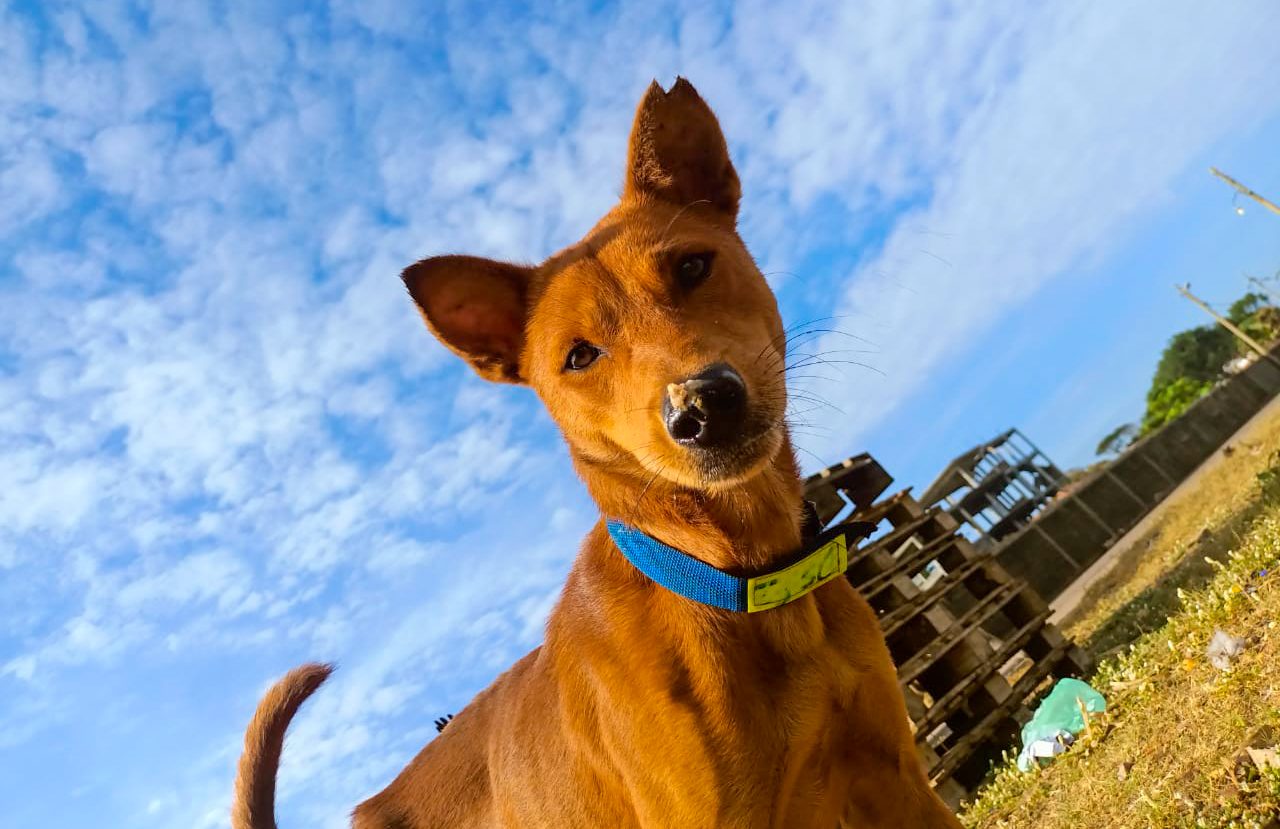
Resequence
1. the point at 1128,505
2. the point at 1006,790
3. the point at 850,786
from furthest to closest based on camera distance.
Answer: the point at 1128,505 → the point at 1006,790 → the point at 850,786

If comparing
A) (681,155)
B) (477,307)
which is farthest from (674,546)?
(681,155)

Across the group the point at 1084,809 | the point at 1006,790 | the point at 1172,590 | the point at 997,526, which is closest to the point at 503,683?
the point at 1084,809

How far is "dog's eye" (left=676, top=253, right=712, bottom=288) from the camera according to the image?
3195 mm

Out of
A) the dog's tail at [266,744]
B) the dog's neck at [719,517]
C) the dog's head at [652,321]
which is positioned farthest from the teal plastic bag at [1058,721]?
the dog's tail at [266,744]

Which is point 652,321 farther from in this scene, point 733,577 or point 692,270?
point 733,577

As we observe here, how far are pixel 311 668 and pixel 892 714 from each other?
299 cm

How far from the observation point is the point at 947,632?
8000 mm

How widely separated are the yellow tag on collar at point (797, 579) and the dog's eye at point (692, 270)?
1.11 metres

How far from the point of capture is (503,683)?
426 centimetres

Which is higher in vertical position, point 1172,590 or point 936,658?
point 936,658

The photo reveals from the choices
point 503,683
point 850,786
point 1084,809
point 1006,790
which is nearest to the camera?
point 850,786

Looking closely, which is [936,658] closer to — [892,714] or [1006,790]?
[1006,790]

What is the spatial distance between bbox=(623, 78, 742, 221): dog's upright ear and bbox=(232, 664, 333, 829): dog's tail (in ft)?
9.93

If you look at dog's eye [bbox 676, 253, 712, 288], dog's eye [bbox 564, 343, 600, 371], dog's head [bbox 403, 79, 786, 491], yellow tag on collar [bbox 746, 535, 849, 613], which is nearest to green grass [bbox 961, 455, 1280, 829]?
yellow tag on collar [bbox 746, 535, 849, 613]
